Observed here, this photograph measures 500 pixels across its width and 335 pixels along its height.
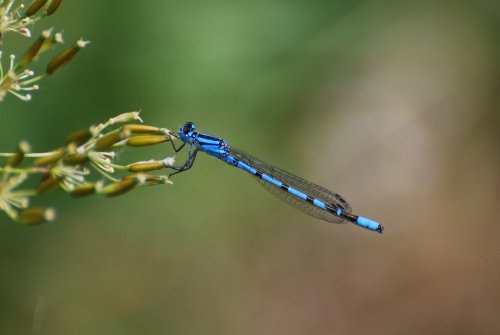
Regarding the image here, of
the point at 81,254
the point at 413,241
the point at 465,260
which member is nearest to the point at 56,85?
the point at 81,254

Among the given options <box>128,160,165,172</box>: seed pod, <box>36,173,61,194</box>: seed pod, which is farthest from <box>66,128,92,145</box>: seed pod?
<box>128,160,165,172</box>: seed pod

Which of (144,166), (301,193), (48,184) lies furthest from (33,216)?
(301,193)

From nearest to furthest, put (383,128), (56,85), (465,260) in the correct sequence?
(56,85) < (465,260) < (383,128)

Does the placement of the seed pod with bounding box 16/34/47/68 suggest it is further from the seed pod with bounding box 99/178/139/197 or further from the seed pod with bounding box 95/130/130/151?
the seed pod with bounding box 99/178/139/197

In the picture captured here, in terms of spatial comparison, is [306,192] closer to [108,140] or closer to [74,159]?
[108,140]

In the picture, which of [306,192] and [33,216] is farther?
[306,192]

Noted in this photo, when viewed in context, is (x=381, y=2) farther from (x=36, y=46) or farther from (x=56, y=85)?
(x=36, y=46)

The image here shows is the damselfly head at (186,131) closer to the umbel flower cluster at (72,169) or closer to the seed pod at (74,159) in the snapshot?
the umbel flower cluster at (72,169)
